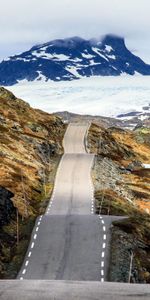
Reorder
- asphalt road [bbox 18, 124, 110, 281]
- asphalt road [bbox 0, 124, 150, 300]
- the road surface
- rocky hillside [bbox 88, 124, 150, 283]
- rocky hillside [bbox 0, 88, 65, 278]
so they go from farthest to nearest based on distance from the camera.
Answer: rocky hillside [bbox 0, 88, 65, 278], rocky hillside [bbox 88, 124, 150, 283], asphalt road [bbox 18, 124, 110, 281], asphalt road [bbox 0, 124, 150, 300], the road surface

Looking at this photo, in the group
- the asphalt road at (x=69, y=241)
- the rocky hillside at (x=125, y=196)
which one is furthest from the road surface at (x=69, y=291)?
the rocky hillside at (x=125, y=196)

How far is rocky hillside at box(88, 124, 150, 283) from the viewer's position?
60938mm

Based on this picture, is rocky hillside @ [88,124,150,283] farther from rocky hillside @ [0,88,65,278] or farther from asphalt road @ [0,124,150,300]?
rocky hillside @ [0,88,65,278]

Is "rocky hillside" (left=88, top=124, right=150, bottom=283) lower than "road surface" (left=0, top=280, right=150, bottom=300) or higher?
lower

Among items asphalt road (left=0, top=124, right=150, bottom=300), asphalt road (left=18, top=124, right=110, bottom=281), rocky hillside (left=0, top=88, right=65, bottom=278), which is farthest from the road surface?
rocky hillside (left=0, top=88, right=65, bottom=278)

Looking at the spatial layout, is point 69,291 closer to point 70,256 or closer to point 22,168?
point 70,256

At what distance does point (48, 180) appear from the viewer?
107m

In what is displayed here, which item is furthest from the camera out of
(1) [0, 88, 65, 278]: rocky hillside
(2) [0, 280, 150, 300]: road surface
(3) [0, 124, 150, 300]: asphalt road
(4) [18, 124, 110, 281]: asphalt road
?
(1) [0, 88, 65, 278]: rocky hillside

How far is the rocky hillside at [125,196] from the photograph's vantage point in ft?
200

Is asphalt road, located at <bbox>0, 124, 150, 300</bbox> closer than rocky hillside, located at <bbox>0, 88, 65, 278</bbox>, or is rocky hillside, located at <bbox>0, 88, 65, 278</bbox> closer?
asphalt road, located at <bbox>0, 124, 150, 300</bbox>

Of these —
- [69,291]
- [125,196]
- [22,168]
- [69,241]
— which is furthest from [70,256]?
[125,196]

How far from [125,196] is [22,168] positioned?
18.2 meters

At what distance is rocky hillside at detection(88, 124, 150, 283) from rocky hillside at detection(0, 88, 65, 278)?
901 cm

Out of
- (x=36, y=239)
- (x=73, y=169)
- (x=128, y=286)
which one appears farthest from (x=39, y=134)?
(x=128, y=286)
